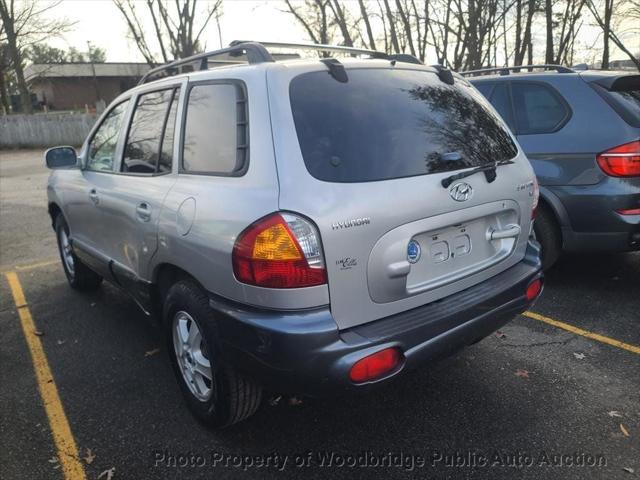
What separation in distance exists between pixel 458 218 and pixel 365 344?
781 mm

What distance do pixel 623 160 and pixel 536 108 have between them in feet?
3.12

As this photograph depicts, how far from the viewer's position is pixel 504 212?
9.00ft

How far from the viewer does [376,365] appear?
7.12 ft

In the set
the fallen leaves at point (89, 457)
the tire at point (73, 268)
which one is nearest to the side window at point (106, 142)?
the tire at point (73, 268)

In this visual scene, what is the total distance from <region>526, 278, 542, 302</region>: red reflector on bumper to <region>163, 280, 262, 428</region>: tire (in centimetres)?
151

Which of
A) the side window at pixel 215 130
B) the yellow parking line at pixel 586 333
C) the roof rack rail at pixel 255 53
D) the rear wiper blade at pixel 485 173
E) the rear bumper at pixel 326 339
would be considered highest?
the roof rack rail at pixel 255 53

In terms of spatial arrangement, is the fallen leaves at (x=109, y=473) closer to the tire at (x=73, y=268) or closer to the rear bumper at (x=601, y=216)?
the tire at (x=73, y=268)

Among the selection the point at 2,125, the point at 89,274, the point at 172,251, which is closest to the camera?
the point at 172,251

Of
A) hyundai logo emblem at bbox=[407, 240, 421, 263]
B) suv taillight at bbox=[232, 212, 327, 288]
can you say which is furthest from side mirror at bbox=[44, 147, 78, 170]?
hyundai logo emblem at bbox=[407, 240, 421, 263]

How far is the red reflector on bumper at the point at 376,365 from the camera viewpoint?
213 centimetres

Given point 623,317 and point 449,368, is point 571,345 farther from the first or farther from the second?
point 449,368

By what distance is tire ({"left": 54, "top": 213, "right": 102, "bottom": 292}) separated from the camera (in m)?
4.97

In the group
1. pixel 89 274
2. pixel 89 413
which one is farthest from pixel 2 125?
pixel 89 413

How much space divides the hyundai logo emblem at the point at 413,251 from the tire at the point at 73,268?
11.8ft
